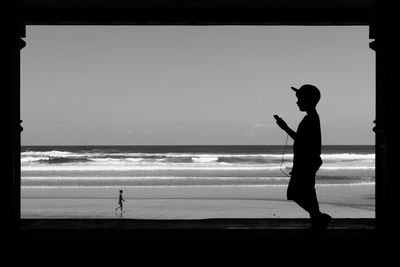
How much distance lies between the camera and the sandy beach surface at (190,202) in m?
13.0

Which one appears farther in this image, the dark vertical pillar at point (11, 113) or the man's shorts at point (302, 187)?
the dark vertical pillar at point (11, 113)

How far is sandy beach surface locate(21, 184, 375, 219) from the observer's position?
13008 mm

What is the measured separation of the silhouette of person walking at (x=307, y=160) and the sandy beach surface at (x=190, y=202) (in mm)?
7683

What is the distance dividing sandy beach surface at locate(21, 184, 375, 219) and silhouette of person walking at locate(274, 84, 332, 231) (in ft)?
25.2

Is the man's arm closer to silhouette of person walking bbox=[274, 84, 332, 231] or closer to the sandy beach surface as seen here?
silhouette of person walking bbox=[274, 84, 332, 231]

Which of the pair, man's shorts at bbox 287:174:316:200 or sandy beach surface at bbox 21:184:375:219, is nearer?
man's shorts at bbox 287:174:316:200
